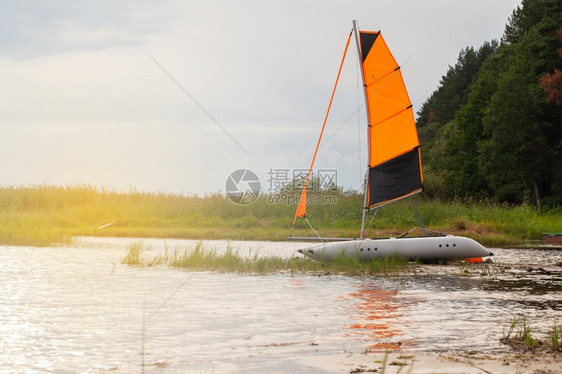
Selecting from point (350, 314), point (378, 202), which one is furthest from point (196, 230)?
point (350, 314)

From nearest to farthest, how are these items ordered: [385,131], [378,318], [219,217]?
[378,318], [385,131], [219,217]

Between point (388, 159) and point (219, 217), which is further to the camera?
point (219, 217)

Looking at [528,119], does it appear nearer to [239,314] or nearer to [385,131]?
[385,131]

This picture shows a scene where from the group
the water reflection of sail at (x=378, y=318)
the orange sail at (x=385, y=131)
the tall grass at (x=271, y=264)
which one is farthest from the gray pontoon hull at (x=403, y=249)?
the water reflection of sail at (x=378, y=318)

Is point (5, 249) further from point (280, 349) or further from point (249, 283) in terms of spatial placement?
point (280, 349)

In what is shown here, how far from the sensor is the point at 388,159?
16750 mm

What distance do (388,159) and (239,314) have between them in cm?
921

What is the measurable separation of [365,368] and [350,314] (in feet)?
10.5

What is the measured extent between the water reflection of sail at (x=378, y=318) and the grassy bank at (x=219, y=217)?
547 inches

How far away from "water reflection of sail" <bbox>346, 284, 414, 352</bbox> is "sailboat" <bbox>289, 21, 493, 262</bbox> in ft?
14.4

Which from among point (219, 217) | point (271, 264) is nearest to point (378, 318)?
point (271, 264)

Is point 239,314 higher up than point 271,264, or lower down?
lower down

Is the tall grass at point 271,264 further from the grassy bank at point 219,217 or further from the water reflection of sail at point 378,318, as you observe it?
the grassy bank at point 219,217

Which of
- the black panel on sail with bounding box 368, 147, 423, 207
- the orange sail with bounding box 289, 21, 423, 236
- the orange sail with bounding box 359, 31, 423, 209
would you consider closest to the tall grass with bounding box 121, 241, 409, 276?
the orange sail with bounding box 289, 21, 423, 236
